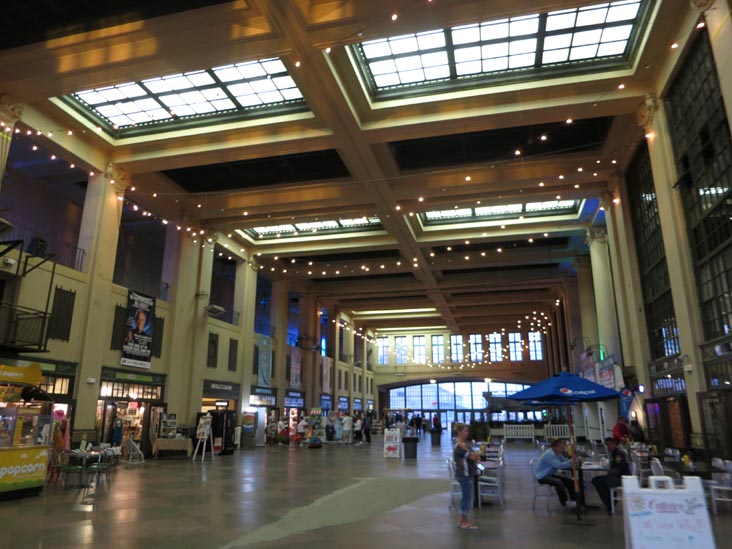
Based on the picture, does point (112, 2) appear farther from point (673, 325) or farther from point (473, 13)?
point (673, 325)

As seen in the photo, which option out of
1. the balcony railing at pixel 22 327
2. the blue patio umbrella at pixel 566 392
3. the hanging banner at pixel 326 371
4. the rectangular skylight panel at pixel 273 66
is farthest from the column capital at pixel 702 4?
the hanging banner at pixel 326 371

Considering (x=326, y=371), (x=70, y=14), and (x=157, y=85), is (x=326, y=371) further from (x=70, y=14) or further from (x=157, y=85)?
(x=70, y=14)

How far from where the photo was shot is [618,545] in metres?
5.88

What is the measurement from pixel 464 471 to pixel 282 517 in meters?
2.63

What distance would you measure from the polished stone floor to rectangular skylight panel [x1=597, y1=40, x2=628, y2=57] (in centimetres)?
966

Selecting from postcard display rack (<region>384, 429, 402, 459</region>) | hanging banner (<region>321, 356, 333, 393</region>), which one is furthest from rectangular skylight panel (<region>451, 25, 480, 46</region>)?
hanging banner (<region>321, 356, 333, 393</region>)

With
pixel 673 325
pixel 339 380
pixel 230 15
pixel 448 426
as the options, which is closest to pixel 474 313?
pixel 339 380

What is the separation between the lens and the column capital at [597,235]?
20391 mm

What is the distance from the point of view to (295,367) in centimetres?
3003

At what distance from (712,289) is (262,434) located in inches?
790

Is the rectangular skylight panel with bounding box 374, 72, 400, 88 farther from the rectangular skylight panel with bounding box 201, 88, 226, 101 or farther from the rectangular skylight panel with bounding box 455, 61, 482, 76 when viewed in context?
the rectangular skylight panel with bounding box 201, 88, 226, 101

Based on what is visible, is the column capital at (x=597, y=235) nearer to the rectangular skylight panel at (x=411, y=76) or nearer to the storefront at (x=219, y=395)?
the rectangular skylight panel at (x=411, y=76)

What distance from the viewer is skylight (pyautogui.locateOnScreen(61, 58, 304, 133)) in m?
12.9

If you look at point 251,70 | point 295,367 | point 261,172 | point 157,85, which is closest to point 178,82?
point 157,85
